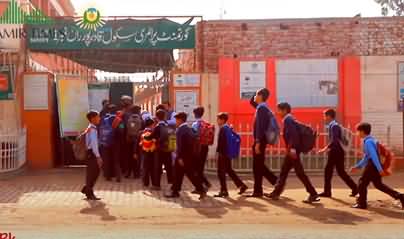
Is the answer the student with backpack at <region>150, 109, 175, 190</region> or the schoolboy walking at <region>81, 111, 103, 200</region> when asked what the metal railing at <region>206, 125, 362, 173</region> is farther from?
the schoolboy walking at <region>81, 111, 103, 200</region>

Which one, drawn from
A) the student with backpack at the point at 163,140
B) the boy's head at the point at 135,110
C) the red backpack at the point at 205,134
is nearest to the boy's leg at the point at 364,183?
the red backpack at the point at 205,134

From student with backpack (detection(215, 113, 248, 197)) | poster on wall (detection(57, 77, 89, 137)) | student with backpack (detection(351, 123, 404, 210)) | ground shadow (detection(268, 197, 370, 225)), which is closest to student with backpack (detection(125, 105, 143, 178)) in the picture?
student with backpack (detection(215, 113, 248, 197))

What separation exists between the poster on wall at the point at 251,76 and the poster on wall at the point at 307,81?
368 mm

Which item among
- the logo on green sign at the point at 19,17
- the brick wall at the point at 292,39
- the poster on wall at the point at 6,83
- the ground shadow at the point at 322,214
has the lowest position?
the ground shadow at the point at 322,214

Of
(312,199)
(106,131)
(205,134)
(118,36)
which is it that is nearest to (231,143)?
(205,134)

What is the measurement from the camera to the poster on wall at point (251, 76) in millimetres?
16438

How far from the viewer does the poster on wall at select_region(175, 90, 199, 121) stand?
16.2 meters

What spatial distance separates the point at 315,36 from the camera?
16688 millimetres

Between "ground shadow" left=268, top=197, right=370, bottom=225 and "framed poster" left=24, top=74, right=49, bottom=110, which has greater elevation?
"framed poster" left=24, top=74, right=49, bottom=110

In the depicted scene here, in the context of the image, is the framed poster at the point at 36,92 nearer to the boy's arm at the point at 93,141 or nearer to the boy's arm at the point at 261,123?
the boy's arm at the point at 93,141

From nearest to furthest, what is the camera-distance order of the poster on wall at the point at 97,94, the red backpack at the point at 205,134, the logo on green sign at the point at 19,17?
the red backpack at the point at 205,134 < the logo on green sign at the point at 19,17 < the poster on wall at the point at 97,94

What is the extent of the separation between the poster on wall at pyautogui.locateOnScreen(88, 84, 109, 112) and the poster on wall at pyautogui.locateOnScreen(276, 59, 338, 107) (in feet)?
13.7

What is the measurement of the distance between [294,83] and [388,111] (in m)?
2.38

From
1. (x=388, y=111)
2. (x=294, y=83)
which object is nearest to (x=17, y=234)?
(x=294, y=83)
